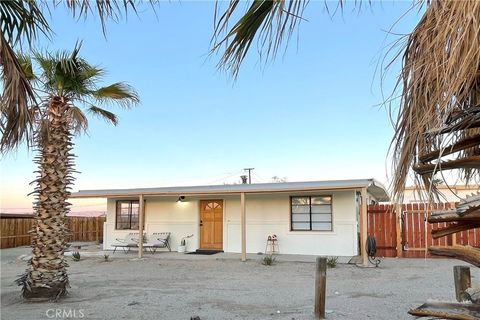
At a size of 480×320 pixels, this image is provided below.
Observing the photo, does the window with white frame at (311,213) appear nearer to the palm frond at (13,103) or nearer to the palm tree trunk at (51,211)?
the palm tree trunk at (51,211)

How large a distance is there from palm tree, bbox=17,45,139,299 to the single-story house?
20.9 feet

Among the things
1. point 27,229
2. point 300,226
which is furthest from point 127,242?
point 27,229

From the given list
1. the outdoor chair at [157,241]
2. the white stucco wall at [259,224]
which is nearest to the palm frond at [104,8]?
the white stucco wall at [259,224]

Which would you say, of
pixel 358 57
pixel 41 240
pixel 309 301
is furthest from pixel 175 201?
pixel 358 57

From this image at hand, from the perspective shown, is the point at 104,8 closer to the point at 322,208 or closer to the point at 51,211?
the point at 51,211

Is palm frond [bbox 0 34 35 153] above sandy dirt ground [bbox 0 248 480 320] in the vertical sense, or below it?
above

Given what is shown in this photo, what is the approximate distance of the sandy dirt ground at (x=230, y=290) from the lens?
6.95 m

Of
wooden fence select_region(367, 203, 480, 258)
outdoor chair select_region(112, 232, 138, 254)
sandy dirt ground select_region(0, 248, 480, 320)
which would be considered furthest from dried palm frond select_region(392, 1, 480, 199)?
outdoor chair select_region(112, 232, 138, 254)

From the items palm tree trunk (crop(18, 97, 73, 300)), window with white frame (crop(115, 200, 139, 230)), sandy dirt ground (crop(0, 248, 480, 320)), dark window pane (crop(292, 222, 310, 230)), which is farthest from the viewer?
window with white frame (crop(115, 200, 139, 230))

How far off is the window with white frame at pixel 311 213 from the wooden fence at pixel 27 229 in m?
11.5

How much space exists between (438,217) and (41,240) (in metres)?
7.65

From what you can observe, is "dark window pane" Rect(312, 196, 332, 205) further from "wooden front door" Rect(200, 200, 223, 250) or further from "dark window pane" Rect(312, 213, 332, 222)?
"wooden front door" Rect(200, 200, 223, 250)

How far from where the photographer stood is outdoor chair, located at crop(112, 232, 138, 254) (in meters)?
16.4

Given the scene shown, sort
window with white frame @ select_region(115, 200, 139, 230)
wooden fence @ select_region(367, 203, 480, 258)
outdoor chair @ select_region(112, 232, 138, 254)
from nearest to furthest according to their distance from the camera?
wooden fence @ select_region(367, 203, 480, 258), outdoor chair @ select_region(112, 232, 138, 254), window with white frame @ select_region(115, 200, 139, 230)
